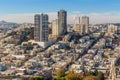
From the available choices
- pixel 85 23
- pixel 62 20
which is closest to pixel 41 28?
pixel 62 20

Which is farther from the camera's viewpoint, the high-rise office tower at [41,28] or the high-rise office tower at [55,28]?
the high-rise office tower at [55,28]

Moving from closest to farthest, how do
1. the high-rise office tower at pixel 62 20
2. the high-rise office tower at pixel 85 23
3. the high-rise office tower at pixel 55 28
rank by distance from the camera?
the high-rise office tower at pixel 55 28, the high-rise office tower at pixel 62 20, the high-rise office tower at pixel 85 23

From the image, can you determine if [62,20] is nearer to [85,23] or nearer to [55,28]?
[55,28]

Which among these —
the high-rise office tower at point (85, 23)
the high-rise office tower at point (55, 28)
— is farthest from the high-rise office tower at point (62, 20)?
the high-rise office tower at point (85, 23)

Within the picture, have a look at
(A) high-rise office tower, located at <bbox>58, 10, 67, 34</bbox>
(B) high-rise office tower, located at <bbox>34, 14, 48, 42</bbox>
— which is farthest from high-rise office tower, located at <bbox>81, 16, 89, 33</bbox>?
(B) high-rise office tower, located at <bbox>34, 14, 48, 42</bbox>

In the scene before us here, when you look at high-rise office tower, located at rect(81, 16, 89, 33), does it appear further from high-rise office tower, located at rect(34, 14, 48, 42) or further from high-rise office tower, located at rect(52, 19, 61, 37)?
high-rise office tower, located at rect(34, 14, 48, 42)

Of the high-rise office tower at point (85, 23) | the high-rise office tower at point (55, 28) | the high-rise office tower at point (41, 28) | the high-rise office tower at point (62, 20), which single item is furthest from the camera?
the high-rise office tower at point (85, 23)

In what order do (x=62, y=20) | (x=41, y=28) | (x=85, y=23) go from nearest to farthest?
(x=41, y=28) → (x=62, y=20) → (x=85, y=23)

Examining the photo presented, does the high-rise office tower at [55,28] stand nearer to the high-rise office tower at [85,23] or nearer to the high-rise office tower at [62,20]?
the high-rise office tower at [62,20]
